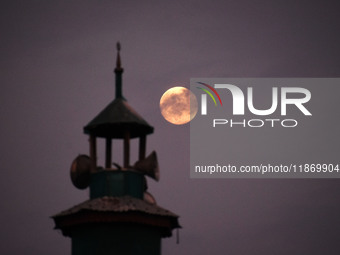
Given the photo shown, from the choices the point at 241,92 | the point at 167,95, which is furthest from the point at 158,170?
the point at 241,92

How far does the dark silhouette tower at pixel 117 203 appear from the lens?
44.4 m

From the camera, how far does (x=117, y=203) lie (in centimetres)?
4475

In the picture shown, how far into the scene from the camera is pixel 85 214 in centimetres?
4466

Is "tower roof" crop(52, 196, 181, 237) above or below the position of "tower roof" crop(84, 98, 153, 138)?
below

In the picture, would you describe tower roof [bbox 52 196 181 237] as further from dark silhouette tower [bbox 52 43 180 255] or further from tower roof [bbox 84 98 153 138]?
tower roof [bbox 84 98 153 138]

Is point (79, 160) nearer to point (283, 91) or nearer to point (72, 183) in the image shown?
point (72, 183)

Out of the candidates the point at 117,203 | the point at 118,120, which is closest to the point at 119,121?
the point at 118,120

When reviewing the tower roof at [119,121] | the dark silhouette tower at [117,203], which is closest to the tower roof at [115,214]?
the dark silhouette tower at [117,203]

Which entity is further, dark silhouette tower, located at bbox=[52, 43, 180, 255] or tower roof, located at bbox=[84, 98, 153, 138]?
tower roof, located at bbox=[84, 98, 153, 138]

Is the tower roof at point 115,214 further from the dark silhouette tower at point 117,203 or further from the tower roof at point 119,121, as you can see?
the tower roof at point 119,121

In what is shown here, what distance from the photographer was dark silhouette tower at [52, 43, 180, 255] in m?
44.4

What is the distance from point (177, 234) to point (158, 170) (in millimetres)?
2682

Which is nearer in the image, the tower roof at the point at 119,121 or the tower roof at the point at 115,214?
the tower roof at the point at 115,214

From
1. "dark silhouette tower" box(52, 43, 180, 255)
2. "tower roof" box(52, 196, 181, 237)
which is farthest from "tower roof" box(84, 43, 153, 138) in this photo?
"tower roof" box(52, 196, 181, 237)
